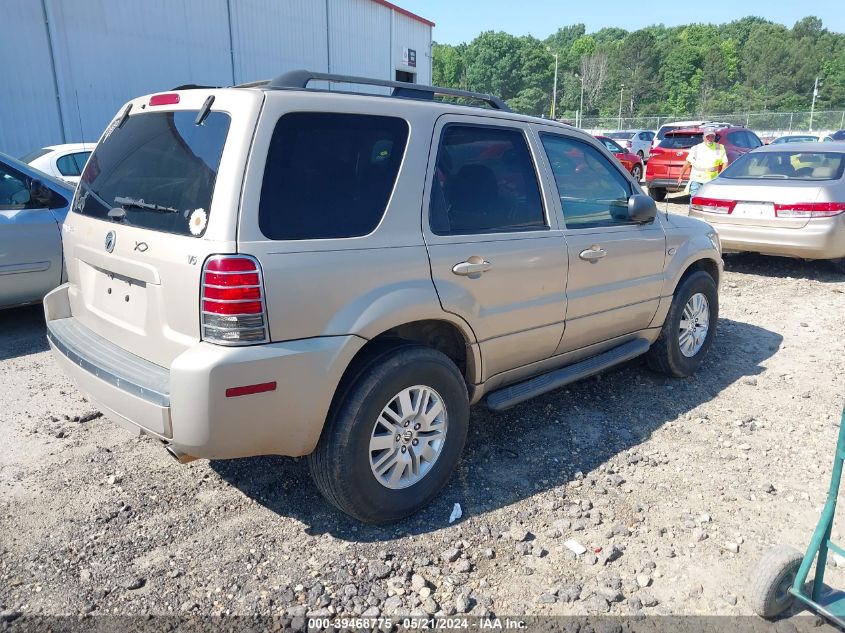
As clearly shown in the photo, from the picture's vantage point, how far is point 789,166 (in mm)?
8555

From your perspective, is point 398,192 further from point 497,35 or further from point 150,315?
point 497,35

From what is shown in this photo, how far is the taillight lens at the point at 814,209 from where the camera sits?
7711 millimetres

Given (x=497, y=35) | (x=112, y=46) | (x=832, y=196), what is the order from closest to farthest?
(x=832, y=196) < (x=112, y=46) < (x=497, y=35)

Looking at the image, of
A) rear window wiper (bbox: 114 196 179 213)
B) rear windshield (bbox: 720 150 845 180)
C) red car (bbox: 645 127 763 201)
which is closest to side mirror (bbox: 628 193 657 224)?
rear window wiper (bbox: 114 196 179 213)

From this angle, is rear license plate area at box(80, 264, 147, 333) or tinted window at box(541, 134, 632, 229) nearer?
rear license plate area at box(80, 264, 147, 333)

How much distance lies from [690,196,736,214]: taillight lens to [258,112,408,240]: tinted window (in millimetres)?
6772

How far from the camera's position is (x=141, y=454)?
3668 mm

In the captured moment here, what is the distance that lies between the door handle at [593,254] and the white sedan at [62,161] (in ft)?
22.3

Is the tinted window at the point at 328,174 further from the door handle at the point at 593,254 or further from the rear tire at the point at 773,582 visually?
the rear tire at the point at 773,582

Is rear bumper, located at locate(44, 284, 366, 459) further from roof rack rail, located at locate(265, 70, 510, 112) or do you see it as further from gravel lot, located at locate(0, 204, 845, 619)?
roof rack rail, located at locate(265, 70, 510, 112)

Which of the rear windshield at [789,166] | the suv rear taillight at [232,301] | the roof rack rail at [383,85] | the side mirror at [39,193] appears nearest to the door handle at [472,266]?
the roof rack rail at [383,85]

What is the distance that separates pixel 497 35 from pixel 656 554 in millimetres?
120746

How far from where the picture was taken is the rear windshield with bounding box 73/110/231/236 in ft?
8.55

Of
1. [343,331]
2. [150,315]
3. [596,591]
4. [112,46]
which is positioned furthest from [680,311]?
[112,46]
